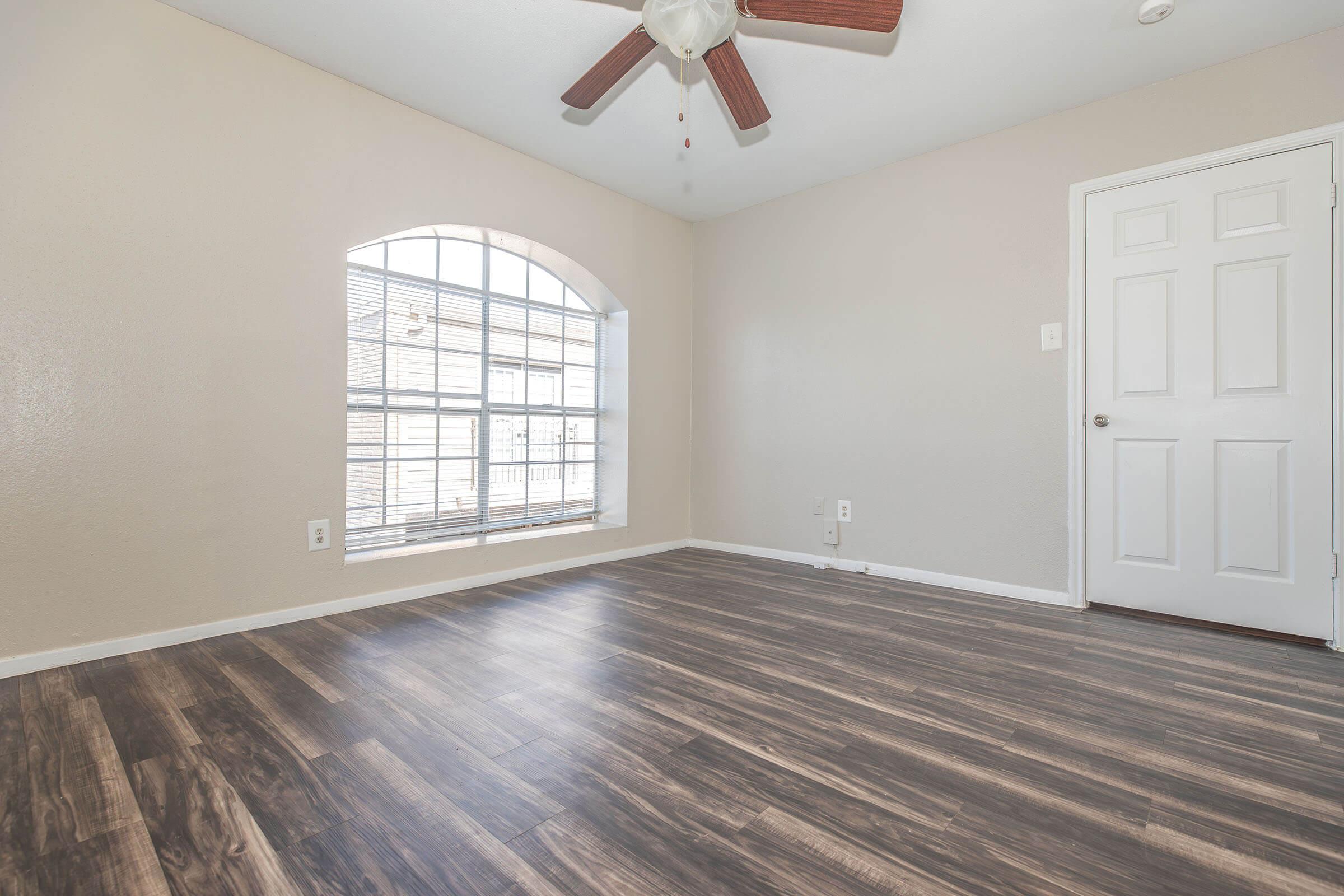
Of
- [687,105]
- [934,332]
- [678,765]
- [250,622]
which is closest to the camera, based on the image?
[678,765]

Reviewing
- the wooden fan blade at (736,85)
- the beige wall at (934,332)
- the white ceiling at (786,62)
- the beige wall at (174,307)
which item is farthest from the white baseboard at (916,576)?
the wooden fan blade at (736,85)

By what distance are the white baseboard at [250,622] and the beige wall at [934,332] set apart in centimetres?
162

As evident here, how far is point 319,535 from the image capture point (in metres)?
2.63

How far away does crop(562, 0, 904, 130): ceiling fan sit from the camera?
5.81 ft

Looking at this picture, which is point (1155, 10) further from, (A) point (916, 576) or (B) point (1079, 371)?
(A) point (916, 576)

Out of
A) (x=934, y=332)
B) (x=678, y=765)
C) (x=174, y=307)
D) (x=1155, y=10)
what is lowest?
(x=678, y=765)

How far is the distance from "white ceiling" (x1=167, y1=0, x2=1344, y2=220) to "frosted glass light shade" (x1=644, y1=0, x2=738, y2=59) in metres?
0.46

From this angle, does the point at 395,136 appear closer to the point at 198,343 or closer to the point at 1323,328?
the point at 198,343

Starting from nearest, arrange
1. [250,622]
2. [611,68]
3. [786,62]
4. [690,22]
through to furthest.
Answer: [690,22] < [611,68] < [250,622] < [786,62]

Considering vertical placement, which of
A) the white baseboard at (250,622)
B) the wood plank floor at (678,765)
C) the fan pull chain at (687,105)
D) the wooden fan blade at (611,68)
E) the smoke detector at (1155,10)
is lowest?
the wood plank floor at (678,765)

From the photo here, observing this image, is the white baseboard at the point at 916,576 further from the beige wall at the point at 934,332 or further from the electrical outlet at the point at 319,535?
the electrical outlet at the point at 319,535

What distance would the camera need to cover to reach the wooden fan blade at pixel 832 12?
1748mm

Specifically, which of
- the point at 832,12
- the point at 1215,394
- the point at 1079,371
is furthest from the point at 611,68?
the point at 1215,394

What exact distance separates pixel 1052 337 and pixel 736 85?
200 centimetres
